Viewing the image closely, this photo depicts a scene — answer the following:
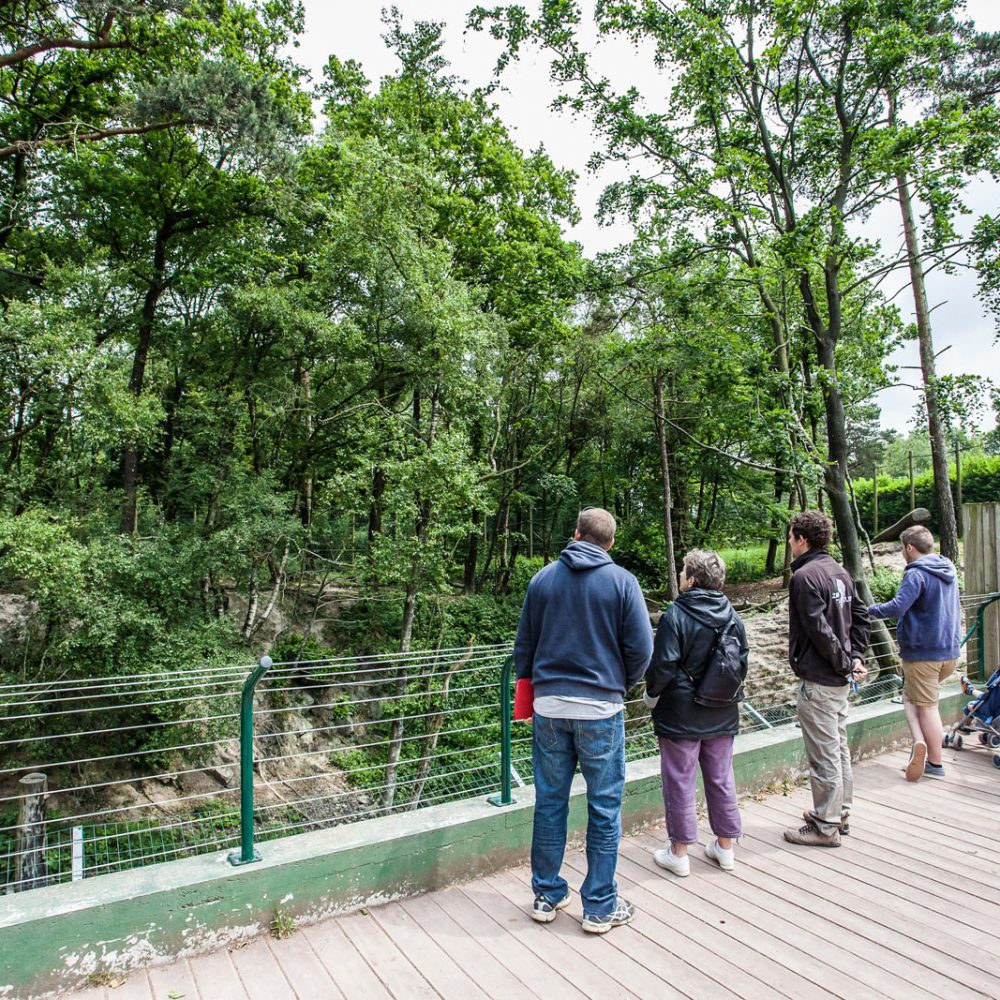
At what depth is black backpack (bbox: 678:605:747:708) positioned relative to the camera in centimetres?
318

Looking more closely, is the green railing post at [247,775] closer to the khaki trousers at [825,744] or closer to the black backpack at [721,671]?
the black backpack at [721,671]

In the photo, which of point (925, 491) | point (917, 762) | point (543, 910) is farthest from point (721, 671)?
point (925, 491)

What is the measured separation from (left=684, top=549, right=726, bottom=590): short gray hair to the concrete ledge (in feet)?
4.27

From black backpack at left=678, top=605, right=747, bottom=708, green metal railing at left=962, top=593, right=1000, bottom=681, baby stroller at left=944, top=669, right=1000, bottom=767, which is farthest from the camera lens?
green metal railing at left=962, top=593, right=1000, bottom=681

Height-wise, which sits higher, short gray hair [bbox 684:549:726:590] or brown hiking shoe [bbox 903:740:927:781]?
short gray hair [bbox 684:549:726:590]

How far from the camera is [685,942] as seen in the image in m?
2.76

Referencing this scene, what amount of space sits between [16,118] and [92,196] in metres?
1.67

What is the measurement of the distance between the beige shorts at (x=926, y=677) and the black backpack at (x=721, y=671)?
2086 mm

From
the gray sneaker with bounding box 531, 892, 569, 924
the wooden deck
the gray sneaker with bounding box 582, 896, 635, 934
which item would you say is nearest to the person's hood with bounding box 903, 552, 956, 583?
the wooden deck

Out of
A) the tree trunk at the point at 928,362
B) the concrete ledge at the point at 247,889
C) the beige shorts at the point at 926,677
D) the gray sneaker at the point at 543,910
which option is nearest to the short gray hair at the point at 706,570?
the concrete ledge at the point at 247,889

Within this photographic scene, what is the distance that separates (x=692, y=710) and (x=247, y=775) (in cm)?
202

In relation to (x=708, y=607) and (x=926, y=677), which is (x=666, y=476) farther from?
(x=708, y=607)

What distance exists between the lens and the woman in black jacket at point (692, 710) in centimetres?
323

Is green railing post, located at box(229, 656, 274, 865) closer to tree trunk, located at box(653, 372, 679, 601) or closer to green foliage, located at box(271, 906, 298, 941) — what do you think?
green foliage, located at box(271, 906, 298, 941)
